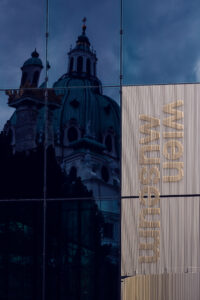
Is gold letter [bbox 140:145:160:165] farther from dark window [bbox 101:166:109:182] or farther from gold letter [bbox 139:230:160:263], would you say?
gold letter [bbox 139:230:160:263]

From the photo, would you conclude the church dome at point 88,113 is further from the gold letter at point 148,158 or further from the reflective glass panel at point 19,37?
the reflective glass panel at point 19,37

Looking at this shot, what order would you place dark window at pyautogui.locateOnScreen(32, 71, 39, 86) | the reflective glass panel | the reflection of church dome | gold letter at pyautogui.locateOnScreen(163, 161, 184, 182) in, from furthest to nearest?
the reflective glass panel → dark window at pyautogui.locateOnScreen(32, 71, 39, 86) → the reflection of church dome → gold letter at pyautogui.locateOnScreen(163, 161, 184, 182)

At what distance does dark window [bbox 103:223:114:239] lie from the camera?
56.5 feet

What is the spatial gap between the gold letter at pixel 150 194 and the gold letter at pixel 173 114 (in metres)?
2.02

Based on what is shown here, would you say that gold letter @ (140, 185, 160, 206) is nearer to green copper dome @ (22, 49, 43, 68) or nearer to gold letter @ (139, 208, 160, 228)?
gold letter @ (139, 208, 160, 228)

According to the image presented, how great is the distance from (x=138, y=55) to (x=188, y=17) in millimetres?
2089

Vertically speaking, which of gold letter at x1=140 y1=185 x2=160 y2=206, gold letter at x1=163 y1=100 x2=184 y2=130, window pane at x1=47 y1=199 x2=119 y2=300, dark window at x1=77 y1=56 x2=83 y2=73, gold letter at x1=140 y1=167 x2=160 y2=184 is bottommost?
window pane at x1=47 y1=199 x2=119 y2=300

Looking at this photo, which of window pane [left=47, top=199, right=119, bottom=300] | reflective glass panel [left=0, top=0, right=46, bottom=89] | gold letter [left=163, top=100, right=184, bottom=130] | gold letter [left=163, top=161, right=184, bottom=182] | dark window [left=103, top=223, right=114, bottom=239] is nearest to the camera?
window pane [left=47, top=199, right=119, bottom=300]

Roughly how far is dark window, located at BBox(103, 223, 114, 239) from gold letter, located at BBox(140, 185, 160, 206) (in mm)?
1210

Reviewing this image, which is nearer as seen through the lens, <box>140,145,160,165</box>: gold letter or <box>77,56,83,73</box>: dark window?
<box>140,145,160,165</box>: gold letter

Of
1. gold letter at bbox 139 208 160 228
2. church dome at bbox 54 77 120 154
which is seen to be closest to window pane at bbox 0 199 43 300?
church dome at bbox 54 77 120 154

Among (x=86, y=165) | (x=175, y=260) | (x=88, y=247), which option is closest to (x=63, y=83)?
(x=86, y=165)

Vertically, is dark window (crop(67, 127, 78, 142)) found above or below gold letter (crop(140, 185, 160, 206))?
above

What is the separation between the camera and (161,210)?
17.3 m
